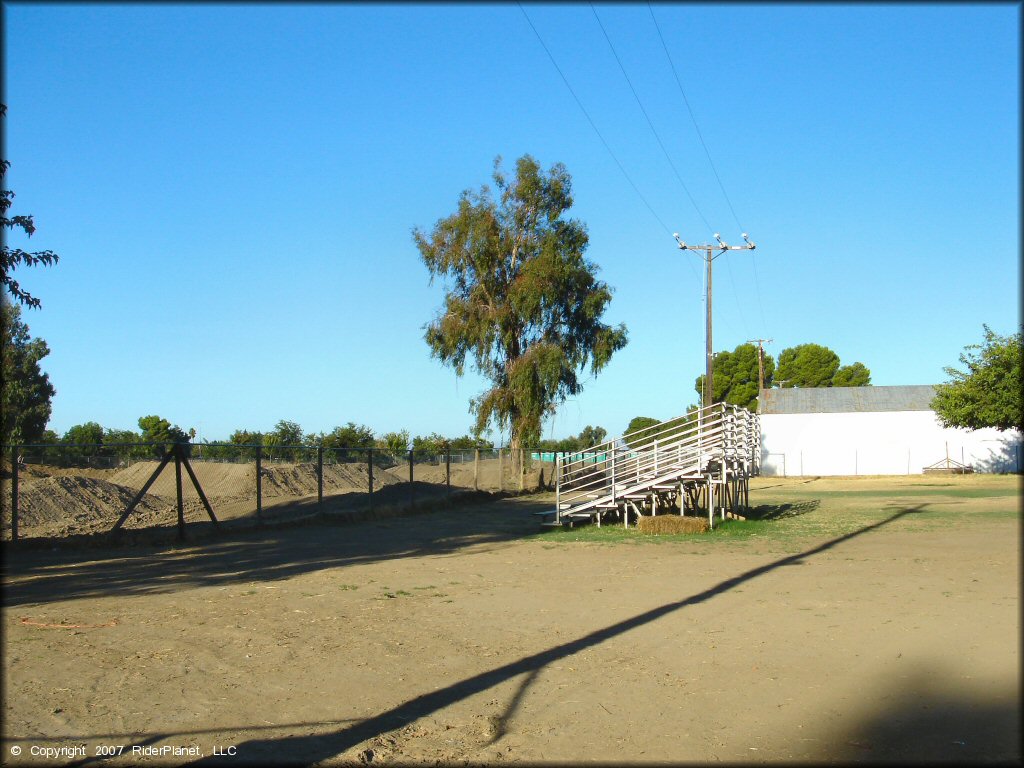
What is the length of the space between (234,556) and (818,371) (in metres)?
91.2

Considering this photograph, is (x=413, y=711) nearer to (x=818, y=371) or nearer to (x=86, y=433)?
(x=86, y=433)

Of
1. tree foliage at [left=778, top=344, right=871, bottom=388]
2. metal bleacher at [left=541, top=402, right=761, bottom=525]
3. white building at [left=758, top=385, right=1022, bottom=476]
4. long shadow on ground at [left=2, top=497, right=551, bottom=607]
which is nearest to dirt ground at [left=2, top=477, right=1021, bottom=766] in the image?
long shadow on ground at [left=2, top=497, right=551, bottom=607]

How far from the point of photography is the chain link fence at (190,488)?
758 inches

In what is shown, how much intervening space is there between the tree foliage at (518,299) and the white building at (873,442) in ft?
90.1

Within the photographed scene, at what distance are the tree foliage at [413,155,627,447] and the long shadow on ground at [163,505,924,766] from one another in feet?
99.0

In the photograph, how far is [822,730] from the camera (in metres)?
6.21

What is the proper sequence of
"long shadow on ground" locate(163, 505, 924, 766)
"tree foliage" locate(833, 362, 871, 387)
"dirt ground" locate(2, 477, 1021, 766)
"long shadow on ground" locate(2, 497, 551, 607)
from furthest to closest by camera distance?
"tree foliage" locate(833, 362, 871, 387), "long shadow on ground" locate(2, 497, 551, 607), "dirt ground" locate(2, 477, 1021, 766), "long shadow on ground" locate(163, 505, 924, 766)

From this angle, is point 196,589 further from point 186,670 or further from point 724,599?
point 724,599

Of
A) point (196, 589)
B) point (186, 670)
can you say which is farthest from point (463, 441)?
point (186, 670)

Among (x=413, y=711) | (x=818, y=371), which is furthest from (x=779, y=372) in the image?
(x=413, y=711)

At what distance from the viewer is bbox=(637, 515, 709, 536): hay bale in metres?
21.6

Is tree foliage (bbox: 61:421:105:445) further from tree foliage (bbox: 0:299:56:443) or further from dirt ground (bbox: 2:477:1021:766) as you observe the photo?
dirt ground (bbox: 2:477:1021:766)

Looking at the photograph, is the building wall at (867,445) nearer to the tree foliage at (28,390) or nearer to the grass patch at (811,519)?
the grass patch at (811,519)

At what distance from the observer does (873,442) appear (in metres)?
63.4
